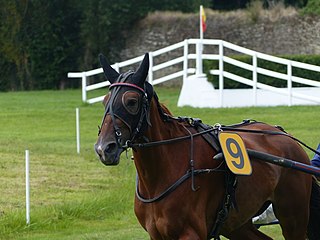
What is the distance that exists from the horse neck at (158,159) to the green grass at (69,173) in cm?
344

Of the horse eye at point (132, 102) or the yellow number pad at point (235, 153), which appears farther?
the yellow number pad at point (235, 153)

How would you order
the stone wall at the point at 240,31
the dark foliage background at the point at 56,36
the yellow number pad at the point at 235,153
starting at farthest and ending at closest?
the dark foliage background at the point at 56,36
the stone wall at the point at 240,31
the yellow number pad at the point at 235,153

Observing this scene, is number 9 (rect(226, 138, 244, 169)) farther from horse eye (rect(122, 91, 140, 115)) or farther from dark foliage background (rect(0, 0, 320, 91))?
dark foliage background (rect(0, 0, 320, 91))

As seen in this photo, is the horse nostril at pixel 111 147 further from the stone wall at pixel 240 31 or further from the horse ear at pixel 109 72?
the stone wall at pixel 240 31

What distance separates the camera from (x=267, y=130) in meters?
7.30

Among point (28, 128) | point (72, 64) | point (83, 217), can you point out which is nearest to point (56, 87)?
point (72, 64)

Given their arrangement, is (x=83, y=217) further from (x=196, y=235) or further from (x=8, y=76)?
(x=8, y=76)

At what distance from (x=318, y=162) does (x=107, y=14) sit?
102 ft

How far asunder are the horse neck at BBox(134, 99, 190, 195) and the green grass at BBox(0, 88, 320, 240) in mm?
3445

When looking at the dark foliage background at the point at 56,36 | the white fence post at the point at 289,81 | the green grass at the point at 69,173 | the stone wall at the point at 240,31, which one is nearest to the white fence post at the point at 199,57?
the green grass at the point at 69,173

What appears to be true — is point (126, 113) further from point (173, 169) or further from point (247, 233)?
point (247, 233)

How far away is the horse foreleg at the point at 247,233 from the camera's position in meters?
7.25

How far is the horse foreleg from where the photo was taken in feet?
23.8

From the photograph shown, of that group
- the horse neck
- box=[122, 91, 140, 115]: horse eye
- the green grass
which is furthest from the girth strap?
the green grass
